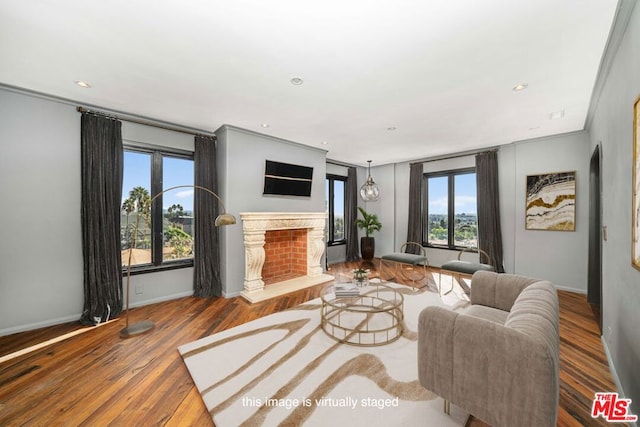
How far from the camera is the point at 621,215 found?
1869mm

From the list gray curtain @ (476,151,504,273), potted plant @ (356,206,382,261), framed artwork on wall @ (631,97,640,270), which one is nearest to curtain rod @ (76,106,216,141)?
potted plant @ (356,206,382,261)

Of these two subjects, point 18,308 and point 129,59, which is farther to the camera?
point 18,308

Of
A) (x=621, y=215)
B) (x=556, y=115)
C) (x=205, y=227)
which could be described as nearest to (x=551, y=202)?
(x=556, y=115)

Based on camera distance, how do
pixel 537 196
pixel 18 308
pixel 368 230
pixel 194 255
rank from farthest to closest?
1. pixel 368 230
2. pixel 537 196
3. pixel 194 255
4. pixel 18 308

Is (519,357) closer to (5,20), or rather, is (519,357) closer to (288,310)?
(288,310)

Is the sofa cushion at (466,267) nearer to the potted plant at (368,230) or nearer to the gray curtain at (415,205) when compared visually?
the gray curtain at (415,205)

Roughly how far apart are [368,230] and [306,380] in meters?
5.01

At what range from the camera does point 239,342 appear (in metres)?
2.58

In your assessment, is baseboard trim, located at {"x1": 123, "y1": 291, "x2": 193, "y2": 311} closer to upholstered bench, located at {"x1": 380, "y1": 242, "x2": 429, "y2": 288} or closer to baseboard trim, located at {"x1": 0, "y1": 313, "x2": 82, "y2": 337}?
baseboard trim, located at {"x1": 0, "y1": 313, "x2": 82, "y2": 337}

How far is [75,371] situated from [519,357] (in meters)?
3.37

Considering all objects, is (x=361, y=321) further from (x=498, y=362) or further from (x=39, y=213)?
(x=39, y=213)

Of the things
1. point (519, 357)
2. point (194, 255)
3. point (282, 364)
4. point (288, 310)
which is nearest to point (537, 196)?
point (519, 357)

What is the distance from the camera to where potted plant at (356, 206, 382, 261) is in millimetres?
6676

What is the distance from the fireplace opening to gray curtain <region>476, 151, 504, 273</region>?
369cm
